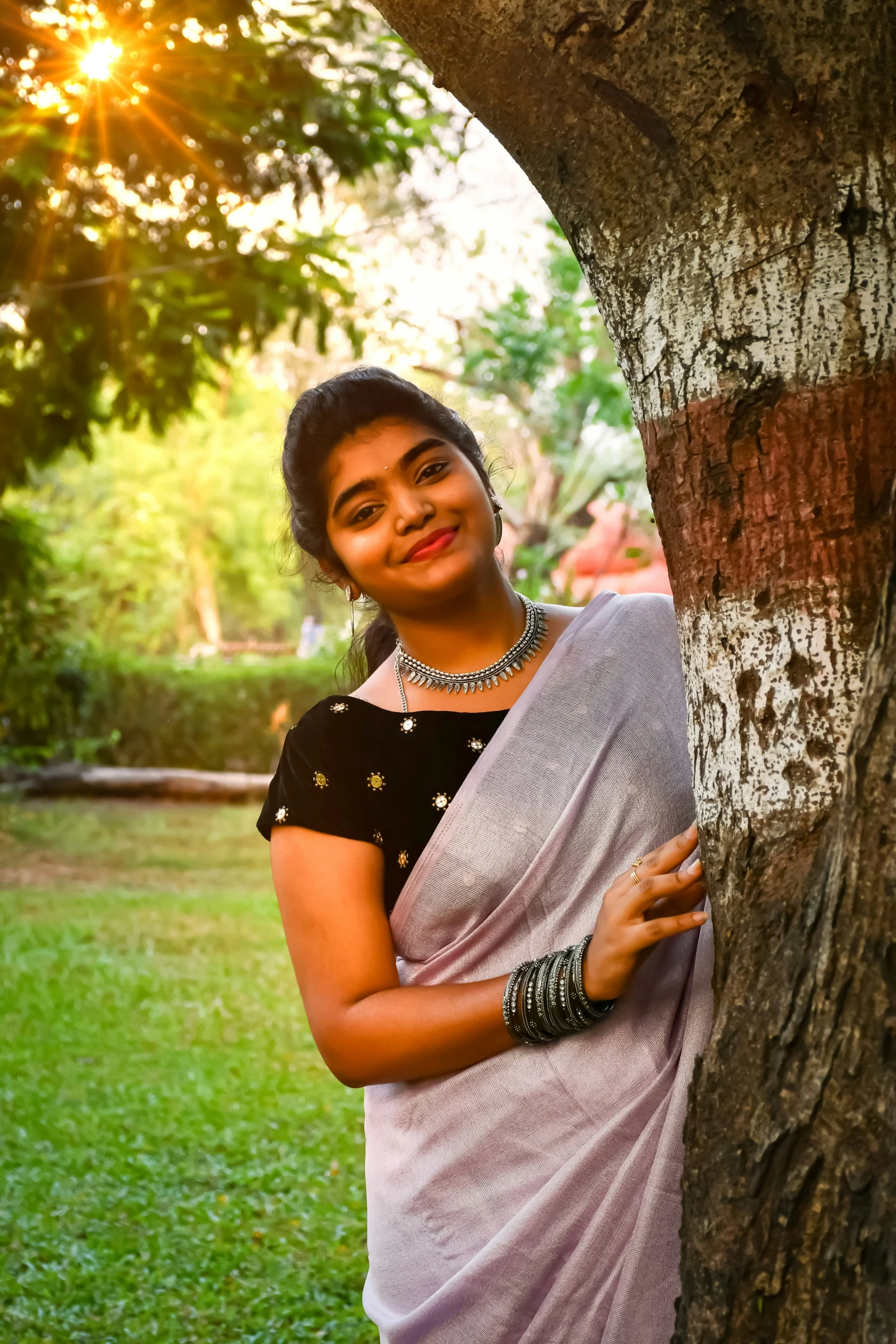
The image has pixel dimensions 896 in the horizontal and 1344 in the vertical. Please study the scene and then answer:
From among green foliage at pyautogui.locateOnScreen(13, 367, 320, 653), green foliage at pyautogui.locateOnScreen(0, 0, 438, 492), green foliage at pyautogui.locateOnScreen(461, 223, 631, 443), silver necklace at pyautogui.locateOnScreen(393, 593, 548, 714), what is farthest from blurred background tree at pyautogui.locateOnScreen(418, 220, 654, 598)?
green foliage at pyautogui.locateOnScreen(13, 367, 320, 653)

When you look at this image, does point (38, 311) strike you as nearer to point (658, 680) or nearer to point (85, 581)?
point (658, 680)

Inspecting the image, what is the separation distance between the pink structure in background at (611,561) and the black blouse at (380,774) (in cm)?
725

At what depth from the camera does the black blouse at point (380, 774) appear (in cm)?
192

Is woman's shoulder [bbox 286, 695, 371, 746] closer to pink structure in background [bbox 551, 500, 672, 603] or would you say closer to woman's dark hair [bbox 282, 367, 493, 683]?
woman's dark hair [bbox 282, 367, 493, 683]

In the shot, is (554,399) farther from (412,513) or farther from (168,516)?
(168,516)

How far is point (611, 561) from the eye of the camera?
38.7 feet

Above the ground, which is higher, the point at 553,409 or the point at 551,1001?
the point at 553,409

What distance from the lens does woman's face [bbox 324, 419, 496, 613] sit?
1.92m

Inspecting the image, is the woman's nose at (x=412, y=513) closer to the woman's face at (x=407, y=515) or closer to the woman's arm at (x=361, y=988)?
the woman's face at (x=407, y=515)

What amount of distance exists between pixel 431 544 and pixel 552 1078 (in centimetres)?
79

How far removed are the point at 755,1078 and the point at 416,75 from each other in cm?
636

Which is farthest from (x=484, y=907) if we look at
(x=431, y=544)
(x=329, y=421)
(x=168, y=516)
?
(x=168, y=516)

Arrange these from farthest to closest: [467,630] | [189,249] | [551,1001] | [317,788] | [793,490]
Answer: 1. [189,249]
2. [467,630]
3. [317,788]
4. [551,1001]
5. [793,490]

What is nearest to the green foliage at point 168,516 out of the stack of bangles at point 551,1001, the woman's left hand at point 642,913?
the stack of bangles at point 551,1001
